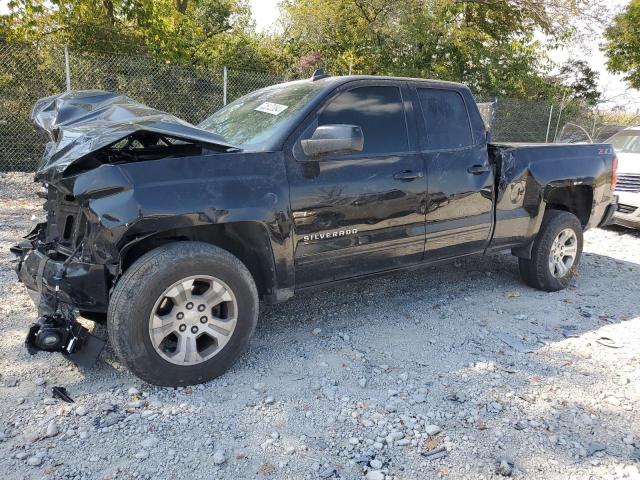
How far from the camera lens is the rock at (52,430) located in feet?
8.32

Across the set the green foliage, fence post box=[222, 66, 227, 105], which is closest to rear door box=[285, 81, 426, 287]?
fence post box=[222, 66, 227, 105]

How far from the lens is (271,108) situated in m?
3.72

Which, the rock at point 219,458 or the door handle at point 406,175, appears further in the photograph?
the door handle at point 406,175

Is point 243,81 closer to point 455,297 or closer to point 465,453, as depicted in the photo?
point 455,297

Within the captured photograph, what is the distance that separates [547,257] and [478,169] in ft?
4.26

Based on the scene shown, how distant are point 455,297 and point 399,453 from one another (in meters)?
2.41

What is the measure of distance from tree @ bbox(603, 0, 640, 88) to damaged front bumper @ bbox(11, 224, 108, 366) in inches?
847

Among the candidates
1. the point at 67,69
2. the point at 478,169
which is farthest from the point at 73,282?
the point at 67,69

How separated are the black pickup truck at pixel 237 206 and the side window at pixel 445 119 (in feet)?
0.04

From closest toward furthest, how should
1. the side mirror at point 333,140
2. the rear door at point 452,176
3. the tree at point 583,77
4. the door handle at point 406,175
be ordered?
the side mirror at point 333,140 → the door handle at point 406,175 → the rear door at point 452,176 → the tree at point 583,77

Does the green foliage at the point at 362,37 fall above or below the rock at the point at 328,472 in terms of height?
above

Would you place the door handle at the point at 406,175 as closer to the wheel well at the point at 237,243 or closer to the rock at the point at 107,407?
→ the wheel well at the point at 237,243

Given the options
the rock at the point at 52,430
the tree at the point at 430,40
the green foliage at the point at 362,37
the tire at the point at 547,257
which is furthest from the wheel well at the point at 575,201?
the tree at the point at 430,40

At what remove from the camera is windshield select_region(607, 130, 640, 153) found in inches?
330
